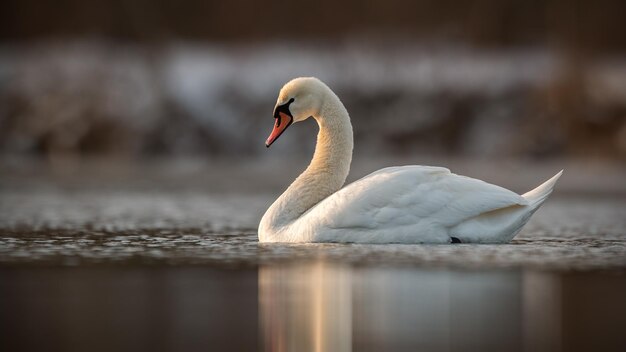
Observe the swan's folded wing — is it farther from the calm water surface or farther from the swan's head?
the swan's head

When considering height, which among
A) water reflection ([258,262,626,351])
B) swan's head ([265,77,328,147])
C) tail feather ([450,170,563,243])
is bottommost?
water reflection ([258,262,626,351])

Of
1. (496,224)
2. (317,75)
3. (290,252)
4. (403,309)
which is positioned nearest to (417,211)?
(496,224)

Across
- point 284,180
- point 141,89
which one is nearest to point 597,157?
point 284,180

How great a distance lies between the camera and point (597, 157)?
25.2 meters

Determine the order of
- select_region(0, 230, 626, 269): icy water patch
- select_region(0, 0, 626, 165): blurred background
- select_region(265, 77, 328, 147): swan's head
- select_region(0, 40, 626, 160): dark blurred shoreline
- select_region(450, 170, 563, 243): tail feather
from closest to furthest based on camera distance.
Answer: select_region(0, 230, 626, 269): icy water patch
select_region(450, 170, 563, 243): tail feather
select_region(265, 77, 328, 147): swan's head
select_region(0, 40, 626, 160): dark blurred shoreline
select_region(0, 0, 626, 165): blurred background

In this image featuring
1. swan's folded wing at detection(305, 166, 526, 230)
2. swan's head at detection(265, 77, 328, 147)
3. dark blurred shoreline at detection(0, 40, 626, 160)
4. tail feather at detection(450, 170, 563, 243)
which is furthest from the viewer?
dark blurred shoreline at detection(0, 40, 626, 160)

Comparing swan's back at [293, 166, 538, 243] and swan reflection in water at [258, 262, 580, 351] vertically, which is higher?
swan's back at [293, 166, 538, 243]

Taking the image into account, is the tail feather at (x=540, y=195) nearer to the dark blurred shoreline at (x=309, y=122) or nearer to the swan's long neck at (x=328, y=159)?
the swan's long neck at (x=328, y=159)

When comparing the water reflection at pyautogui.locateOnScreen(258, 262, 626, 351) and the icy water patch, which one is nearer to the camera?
the water reflection at pyautogui.locateOnScreen(258, 262, 626, 351)

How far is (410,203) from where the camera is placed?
9.12 metres

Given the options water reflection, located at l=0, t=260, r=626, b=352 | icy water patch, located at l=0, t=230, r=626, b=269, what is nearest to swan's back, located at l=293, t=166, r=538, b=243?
icy water patch, located at l=0, t=230, r=626, b=269

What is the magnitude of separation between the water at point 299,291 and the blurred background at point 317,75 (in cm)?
1613

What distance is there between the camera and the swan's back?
9125 millimetres

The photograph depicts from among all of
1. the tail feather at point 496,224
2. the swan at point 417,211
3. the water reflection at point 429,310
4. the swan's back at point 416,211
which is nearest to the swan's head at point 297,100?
the swan at point 417,211
